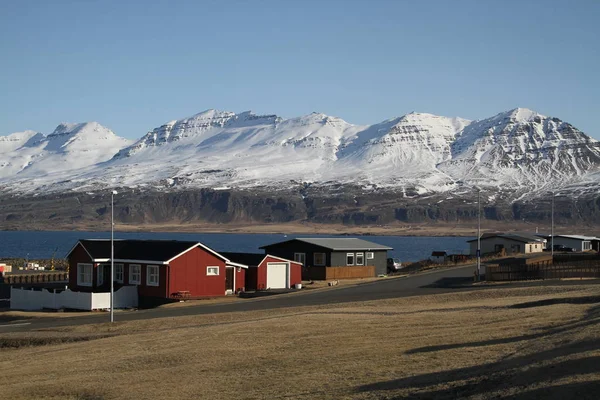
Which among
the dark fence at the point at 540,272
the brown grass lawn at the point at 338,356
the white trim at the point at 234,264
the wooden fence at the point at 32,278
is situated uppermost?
the white trim at the point at 234,264

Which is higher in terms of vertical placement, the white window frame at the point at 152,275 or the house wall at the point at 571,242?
the house wall at the point at 571,242

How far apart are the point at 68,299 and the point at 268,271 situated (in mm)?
16429

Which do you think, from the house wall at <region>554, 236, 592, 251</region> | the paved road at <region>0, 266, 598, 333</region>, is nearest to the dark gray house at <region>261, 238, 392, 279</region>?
the paved road at <region>0, 266, 598, 333</region>

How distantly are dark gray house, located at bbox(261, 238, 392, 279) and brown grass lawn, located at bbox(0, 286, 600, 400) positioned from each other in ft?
118

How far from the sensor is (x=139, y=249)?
6569cm

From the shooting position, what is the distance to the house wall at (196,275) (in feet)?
204

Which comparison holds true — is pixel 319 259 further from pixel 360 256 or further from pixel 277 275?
pixel 277 275

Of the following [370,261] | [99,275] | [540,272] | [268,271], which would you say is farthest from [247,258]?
[540,272]

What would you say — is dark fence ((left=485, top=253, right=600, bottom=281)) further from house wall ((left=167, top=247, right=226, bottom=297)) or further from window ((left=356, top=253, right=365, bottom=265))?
house wall ((left=167, top=247, right=226, bottom=297))

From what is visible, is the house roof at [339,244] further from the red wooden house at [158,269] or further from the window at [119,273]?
the window at [119,273]

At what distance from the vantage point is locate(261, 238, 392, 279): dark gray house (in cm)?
7925

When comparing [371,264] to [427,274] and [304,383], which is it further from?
[304,383]

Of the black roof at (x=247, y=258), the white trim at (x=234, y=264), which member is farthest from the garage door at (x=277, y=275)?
the white trim at (x=234, y=264)

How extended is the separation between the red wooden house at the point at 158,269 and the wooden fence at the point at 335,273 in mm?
11465
